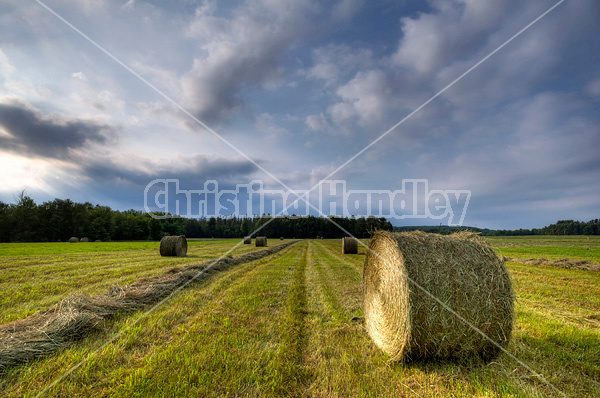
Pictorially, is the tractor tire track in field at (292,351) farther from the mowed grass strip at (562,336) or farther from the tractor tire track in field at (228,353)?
the mowed grass strip at (562,336)

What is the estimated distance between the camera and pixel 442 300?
13.5 ft

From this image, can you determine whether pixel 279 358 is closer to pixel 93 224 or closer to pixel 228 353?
pixel 228 353

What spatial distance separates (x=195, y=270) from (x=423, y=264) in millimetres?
9267

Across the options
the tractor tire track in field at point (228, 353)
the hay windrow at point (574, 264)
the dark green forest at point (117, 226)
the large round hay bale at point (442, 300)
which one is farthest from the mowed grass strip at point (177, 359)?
the dark green forest at point (117, 226)

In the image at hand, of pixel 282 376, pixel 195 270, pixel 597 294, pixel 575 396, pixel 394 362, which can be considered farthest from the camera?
pixel 195 270

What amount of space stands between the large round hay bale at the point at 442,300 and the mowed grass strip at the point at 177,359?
198 centimetres

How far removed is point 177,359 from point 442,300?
4.19 meters

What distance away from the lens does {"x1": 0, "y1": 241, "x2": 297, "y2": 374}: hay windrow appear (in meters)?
3.82

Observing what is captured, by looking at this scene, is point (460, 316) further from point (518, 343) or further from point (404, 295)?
point (518, 343)

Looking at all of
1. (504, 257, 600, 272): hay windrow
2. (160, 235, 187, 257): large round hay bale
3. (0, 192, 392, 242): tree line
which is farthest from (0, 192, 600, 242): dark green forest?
(160, 235, 187, 257): large round hay bale

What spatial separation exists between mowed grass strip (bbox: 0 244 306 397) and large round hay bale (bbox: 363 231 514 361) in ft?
6.51

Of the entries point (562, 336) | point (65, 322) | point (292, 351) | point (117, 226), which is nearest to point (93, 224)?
point (117, 226)

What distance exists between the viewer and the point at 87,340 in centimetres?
439

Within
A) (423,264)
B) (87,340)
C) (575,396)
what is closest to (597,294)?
(575,396)
